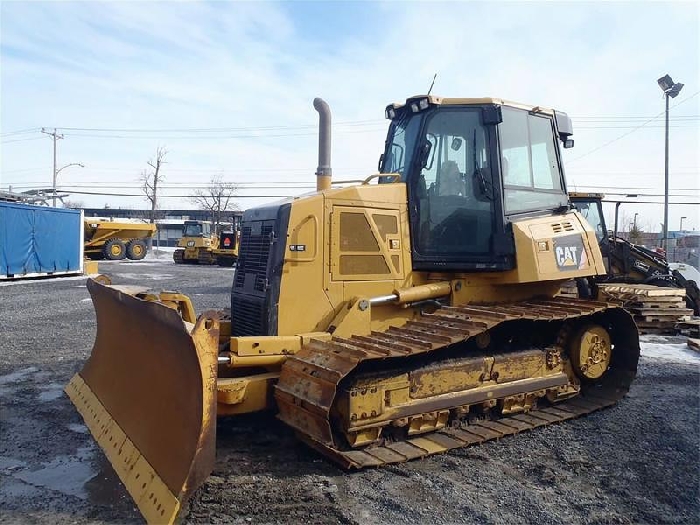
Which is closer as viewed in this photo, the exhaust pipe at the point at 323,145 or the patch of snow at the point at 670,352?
the exhaust pipe at the point at 323,145

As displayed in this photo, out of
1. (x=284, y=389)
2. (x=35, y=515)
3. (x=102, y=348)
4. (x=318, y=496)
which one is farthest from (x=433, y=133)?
(x=35, y=515)

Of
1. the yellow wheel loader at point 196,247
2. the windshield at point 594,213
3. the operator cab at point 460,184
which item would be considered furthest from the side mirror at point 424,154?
the yellow wheel loader at point 196,247

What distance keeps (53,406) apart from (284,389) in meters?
2.95

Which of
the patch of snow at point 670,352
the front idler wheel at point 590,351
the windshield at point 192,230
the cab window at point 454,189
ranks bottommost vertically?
the patch of snow at point 670,352

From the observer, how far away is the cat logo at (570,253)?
5602 millimetres

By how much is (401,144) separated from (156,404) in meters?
3.32

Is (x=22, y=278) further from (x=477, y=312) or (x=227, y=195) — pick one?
(x=227, y=195)

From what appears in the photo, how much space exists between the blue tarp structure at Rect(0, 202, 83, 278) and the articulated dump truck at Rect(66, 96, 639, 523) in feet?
52.3

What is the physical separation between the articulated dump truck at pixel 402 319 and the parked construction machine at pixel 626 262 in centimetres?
623

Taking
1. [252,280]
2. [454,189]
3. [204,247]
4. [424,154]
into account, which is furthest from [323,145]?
[204,247]

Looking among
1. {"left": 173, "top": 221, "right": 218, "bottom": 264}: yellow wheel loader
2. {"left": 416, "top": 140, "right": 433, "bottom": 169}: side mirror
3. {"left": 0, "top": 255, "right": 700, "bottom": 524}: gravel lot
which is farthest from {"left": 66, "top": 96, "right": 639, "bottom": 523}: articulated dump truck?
{"left": 173, "top": 221, "right": 218, "bottom": 264}: yellow wheel loader

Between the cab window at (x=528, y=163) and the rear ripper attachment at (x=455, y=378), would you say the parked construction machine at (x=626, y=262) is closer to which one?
the cab window at (x=528, y=163)

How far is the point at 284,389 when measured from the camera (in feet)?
14.2

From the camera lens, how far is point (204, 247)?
104ft
